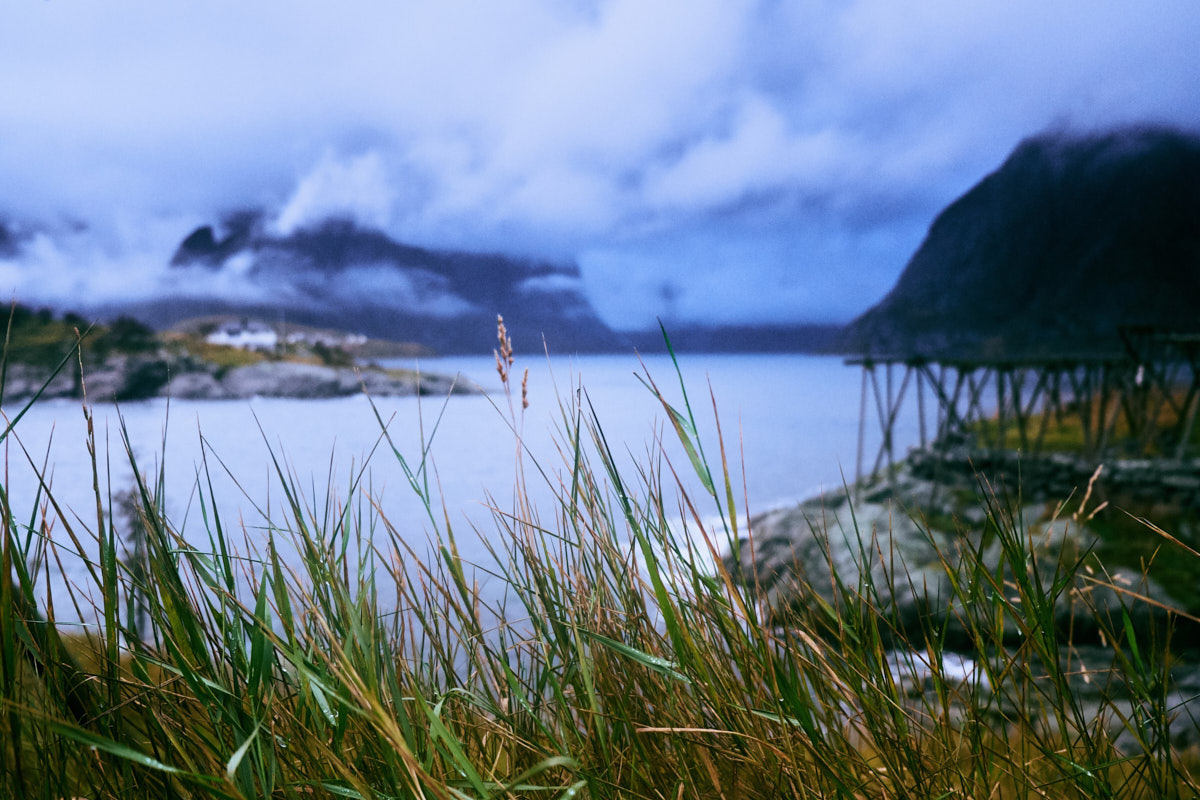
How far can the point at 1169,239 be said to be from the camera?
23719mm

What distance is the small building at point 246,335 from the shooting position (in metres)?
8.92

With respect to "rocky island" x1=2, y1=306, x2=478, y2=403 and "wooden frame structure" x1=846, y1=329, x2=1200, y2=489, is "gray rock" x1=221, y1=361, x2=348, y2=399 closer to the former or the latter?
"rocky island" x1=2, y1=306, x2=478, y2=403

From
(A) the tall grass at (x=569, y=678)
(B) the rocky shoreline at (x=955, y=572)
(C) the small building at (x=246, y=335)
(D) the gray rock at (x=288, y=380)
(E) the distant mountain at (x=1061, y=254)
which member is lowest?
(B) the rocky shoreline at (x=955, y=572)

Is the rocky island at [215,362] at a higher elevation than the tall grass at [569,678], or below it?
higher

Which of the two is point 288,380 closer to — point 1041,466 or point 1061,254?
point 1041,466

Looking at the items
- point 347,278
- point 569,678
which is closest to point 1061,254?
point 347,278

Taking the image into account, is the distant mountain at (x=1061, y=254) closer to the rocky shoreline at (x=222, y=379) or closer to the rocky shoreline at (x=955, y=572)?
the rocky shoreline at (x=955, y=572)

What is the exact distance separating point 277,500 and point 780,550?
8.93 metres

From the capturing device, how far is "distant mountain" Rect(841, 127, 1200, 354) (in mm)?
21516

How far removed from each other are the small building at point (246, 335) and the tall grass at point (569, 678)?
8343 millimetres

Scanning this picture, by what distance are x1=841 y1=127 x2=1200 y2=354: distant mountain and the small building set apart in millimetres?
14316

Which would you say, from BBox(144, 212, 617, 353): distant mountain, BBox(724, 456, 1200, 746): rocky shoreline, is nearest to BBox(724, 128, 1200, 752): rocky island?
BBox(724, 456, 1200, 746): rocky shoreline

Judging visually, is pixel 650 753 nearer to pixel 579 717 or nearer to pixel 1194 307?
pixel 579 717

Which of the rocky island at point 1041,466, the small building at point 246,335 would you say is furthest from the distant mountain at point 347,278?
the rocky island at point 1041,466
